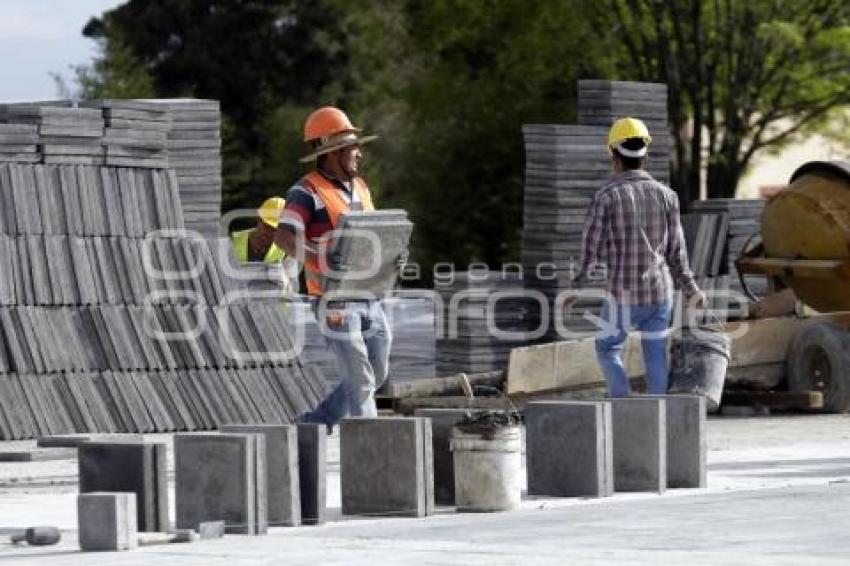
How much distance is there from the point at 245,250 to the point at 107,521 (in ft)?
42.4

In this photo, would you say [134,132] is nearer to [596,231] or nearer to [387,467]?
[596,231]

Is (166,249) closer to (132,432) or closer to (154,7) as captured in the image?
(132,432)

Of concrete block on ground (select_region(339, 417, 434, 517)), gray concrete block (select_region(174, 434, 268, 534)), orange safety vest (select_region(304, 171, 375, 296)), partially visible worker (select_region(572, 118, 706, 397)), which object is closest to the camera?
gray concrete block (select_region(174, 434, 268, 534))

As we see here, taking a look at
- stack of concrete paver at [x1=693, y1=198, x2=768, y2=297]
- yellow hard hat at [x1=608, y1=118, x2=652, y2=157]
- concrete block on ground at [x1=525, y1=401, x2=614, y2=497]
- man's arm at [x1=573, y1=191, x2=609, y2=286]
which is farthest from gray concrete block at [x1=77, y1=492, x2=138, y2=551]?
stack of concrete paver at [x1=693, y1=198, x2=768, y2=297]

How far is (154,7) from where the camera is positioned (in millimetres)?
74188

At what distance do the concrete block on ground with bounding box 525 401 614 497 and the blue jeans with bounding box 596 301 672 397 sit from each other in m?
2.09

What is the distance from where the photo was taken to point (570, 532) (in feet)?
35.9

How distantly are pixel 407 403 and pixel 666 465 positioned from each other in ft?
21.6

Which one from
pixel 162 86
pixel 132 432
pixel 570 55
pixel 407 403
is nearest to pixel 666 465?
pixel 132 432

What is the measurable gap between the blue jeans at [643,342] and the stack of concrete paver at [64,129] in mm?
4522

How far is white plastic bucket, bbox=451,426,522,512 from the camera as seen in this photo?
12.1 metres

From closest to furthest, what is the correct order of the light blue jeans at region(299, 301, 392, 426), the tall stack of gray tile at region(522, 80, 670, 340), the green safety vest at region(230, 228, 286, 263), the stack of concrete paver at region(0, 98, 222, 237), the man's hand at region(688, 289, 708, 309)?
the light blue jeans at region(299, 301, 392, 426) → the man's hand at region(688, 289, 708, 309) → the stack of concrete paver at region(0, 98, 222, 237) → the green safety vest at region(230, 228, 286, 263) → the tall stack of gray tile at region(522, 80, 670, 340)

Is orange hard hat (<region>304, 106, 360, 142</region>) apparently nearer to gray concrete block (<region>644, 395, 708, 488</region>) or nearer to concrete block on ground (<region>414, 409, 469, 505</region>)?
concrete block on ground (<region>414, 409, 469, 505</region>)

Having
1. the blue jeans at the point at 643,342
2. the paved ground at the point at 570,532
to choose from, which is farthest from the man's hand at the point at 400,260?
the blue jeans at the point at 643,342
